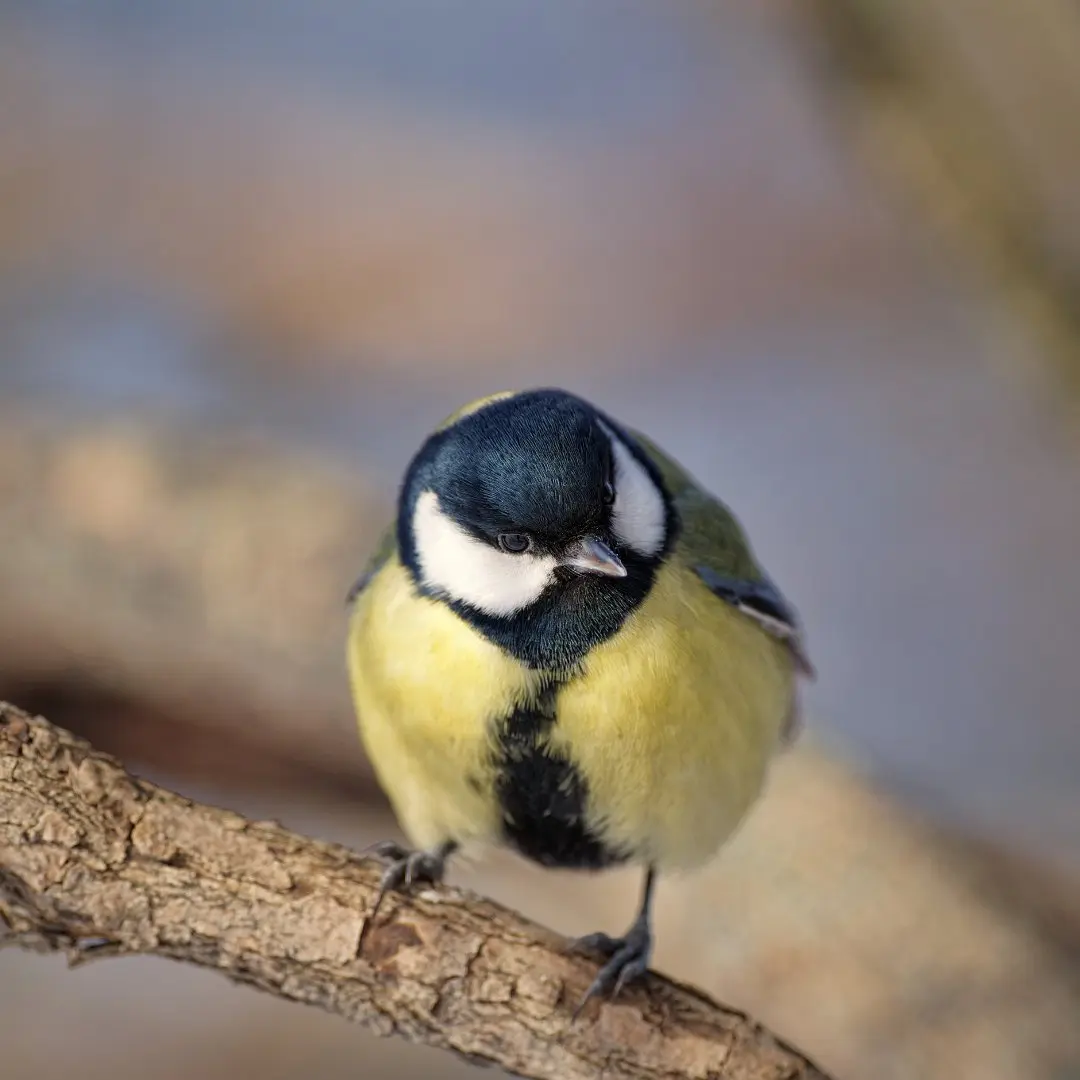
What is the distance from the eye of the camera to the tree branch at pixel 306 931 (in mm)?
1061

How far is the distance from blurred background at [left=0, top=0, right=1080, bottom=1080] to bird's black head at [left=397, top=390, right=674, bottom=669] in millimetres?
958

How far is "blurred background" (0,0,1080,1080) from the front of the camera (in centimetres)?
199

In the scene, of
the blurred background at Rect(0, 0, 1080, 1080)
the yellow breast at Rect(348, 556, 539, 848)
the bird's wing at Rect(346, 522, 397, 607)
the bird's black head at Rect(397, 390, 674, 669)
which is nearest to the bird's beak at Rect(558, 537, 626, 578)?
the bird's black head at Rect(397, 390, 674, 669)

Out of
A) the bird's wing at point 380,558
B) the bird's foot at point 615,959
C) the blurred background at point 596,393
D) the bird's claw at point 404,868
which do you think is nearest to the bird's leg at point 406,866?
the bird's claw at point 404,868

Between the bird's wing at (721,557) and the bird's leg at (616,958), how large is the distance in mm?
345

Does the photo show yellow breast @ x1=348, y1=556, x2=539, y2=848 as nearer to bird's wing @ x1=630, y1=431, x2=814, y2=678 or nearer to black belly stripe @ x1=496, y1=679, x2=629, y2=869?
black belly stripe @ x1=496, y1=679, x2=629, y2=869

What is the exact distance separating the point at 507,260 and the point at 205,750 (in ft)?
6.26

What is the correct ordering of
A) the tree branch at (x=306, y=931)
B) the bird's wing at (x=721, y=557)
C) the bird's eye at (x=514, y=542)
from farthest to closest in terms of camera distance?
the bird's wing at (x=721, y=557)
the bird's eye at (x=514, y=542)
the tree branch at (x=306, y=931)

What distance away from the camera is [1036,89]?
1844 mm

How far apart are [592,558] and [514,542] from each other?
0.07 meters

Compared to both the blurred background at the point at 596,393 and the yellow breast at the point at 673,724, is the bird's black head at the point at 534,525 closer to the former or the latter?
the yellow breast at the point at 673,724

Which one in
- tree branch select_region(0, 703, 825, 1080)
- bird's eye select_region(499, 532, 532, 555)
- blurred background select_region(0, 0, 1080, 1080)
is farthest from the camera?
blurred background select_region(0, 0, 1080, 1080)

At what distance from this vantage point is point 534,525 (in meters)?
1.15

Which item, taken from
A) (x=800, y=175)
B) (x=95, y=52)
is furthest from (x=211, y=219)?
(x=800, y=175)
